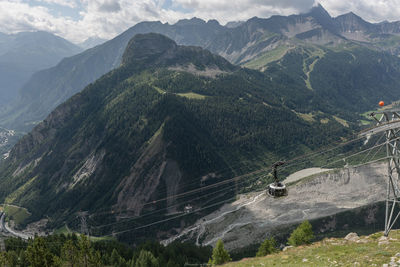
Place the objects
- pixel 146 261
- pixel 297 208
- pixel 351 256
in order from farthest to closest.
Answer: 1. pixel 297 208
2. pixel 146 261
3. pixel 351 256

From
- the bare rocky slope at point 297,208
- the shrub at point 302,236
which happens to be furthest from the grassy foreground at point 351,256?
the bare rocky slope at point 297,208

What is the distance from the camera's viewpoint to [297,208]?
526 ft

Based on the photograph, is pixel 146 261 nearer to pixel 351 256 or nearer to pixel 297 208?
pixel 351 256

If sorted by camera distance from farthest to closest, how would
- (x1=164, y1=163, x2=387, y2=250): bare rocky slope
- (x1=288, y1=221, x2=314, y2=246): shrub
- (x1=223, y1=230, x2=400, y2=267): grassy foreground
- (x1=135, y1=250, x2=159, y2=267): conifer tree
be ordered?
(x1=164, y1=163, x2=387, y2=250): bare rocky slope, (x1=288, y1=221, x2=314, y2=246): shrub, (x1=135, y1=250, x2=159, y2=267): conifer tree, (x1=223, y1=230, x2=400, y2=267): grassy foreground


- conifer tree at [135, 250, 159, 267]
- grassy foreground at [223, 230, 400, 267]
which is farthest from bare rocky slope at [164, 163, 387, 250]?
grassy foreground at [223, 230, 400, 267]

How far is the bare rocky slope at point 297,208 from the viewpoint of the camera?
145 m

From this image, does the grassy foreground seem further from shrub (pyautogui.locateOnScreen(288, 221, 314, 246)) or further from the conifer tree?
the conifer tree

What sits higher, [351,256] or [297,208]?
[351,256]

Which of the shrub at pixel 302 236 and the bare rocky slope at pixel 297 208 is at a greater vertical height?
the shrub at pixel 302 236

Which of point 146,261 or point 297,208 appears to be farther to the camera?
point 297,208

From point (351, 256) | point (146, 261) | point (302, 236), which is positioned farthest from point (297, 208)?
point (351, 256)

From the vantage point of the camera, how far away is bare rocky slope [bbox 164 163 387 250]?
14475cm

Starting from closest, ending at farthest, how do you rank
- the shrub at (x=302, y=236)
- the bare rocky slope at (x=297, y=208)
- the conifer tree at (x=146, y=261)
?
the conifer tree at (x=146, y=261), the shrub at (x=302, y=236), the bare rocky slope at (x=297, y=208)

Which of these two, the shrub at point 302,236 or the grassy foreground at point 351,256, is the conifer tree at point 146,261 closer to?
the grassy foreground at point 351,256
